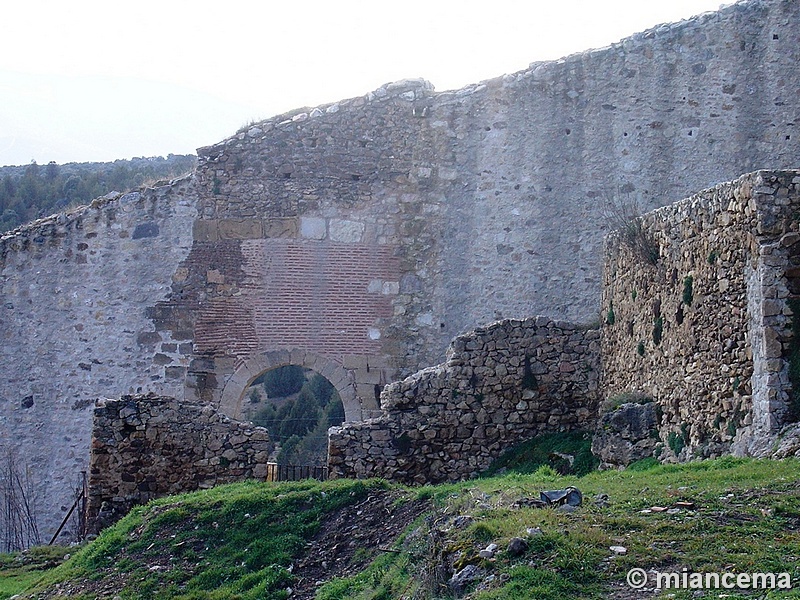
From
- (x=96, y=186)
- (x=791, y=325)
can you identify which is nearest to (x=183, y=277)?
(x=791, y=325)

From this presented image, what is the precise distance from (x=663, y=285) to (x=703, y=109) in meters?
6.49

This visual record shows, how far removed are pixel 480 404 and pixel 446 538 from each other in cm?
632

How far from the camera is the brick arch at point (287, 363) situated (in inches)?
675

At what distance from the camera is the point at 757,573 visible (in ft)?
19.4

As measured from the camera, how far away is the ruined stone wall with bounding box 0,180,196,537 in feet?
56.3

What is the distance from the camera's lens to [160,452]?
13742mm

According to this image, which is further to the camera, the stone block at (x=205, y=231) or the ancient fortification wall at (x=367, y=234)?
the stone block at (x=205, y=231)

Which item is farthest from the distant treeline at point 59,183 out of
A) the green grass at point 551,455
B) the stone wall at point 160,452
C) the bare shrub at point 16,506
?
the green grass at point 551,455

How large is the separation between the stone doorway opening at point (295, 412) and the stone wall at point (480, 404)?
9.50m

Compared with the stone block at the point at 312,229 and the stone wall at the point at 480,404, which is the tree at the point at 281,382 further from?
the stone wall at the point at 480,404

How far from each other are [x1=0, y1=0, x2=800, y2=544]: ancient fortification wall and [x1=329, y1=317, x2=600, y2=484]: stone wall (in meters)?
3.38

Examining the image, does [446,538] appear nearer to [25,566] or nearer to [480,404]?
[480,404]

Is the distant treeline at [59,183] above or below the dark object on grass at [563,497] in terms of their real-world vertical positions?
above

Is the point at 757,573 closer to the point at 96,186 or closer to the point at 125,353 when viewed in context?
the point at 125,353
